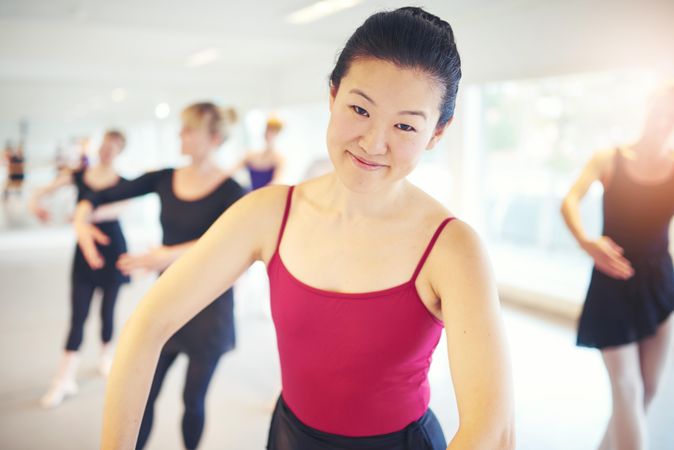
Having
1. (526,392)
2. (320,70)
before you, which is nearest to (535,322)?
(526,392)

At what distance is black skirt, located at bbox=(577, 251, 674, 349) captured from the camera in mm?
2166

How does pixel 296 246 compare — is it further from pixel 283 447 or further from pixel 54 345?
pixel 54 345

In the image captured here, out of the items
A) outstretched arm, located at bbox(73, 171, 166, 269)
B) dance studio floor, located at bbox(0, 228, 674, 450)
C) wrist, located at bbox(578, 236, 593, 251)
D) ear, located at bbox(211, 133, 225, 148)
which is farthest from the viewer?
dance studio floor, located at bbox(0, 228, 674, 450)

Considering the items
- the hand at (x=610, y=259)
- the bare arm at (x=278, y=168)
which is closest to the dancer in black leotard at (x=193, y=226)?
the hand at (x=610, y=259)

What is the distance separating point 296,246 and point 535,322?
4401 mm

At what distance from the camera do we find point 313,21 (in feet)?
19.9

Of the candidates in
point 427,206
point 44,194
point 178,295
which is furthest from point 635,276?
point 44,194

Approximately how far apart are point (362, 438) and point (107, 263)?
119 inches

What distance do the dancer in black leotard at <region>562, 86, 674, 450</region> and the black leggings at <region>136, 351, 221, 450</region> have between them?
Answer: 5.30 ft

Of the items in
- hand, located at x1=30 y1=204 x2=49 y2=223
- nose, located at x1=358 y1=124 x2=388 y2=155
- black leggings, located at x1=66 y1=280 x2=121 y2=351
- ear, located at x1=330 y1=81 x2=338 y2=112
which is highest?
ear, located at x1=330 y1=81 x2=338 y2=112

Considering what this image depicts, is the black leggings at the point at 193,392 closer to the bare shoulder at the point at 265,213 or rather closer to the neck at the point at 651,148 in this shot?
the bare shoulder at the point at 265,213

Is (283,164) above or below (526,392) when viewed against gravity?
above

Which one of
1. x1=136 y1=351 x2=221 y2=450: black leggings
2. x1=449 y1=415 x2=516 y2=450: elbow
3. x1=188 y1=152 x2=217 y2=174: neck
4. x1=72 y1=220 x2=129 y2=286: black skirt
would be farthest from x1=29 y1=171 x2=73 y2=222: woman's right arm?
x1=449 y1=415 x2=516 y2=450: elbow

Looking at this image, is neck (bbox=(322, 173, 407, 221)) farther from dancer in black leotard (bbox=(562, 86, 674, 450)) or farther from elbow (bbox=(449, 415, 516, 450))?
dancer in black leotard (bbox=(562, 86, 674, 450))
